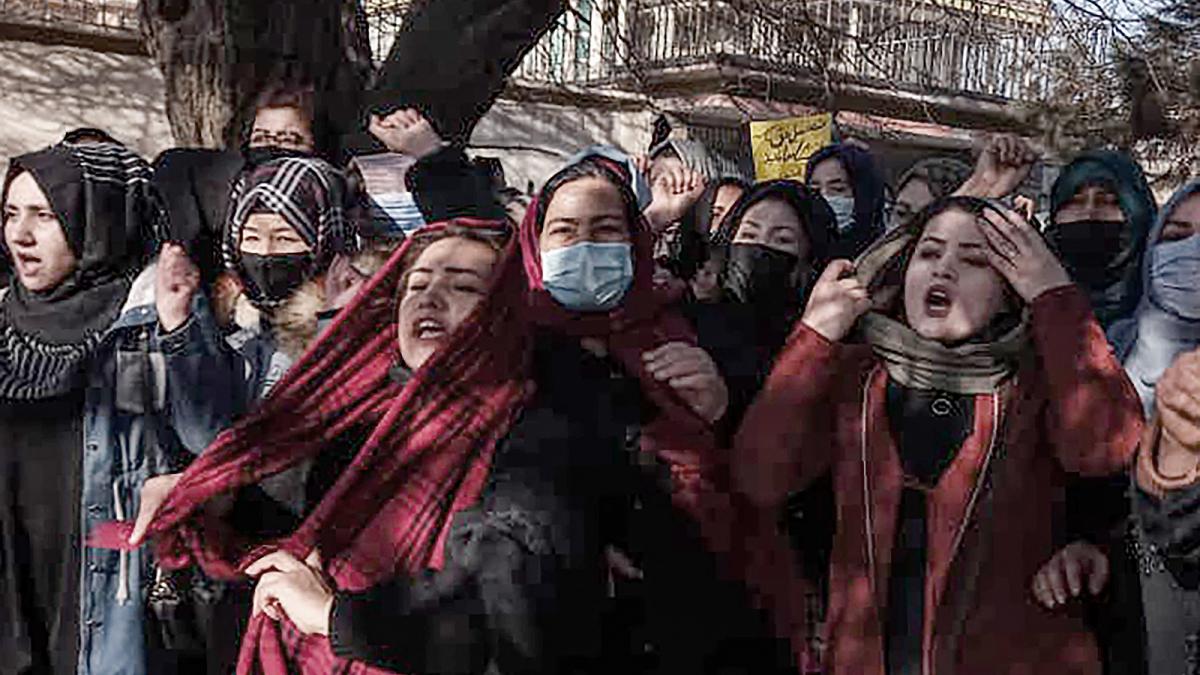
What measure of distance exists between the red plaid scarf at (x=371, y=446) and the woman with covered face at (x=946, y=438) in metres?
0.58

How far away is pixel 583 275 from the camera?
3215 mm

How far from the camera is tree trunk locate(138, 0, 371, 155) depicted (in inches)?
239

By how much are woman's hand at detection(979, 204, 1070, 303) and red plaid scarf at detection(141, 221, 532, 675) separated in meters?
0.89

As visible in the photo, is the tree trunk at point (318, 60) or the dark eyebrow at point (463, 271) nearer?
the dark eyebrow at point (463, 271)

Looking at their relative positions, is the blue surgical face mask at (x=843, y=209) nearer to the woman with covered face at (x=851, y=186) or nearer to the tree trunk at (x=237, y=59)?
the woman with covered face at (x=851, y=186)

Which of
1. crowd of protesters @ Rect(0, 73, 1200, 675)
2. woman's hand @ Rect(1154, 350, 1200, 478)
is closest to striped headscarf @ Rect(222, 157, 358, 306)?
crowd of protesters @ Rect(0, 73, 1200, 675)

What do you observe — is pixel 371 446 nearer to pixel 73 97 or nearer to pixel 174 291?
pixel 174 291

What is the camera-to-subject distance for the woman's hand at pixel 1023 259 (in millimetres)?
3250

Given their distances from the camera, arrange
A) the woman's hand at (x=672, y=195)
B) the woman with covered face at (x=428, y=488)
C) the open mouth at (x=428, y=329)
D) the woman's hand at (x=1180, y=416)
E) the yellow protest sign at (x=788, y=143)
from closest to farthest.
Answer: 1. the woman with covered face at (x=428, y=488)
2. the woman's hand at (x=1180, y=416)
3. the open mouth at (x=428, y=329)
4. the woman's hand at (x=672, y=195)
5. the yellow protest sign at (x=788, y=143)

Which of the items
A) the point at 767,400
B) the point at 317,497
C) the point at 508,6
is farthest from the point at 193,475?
the point at 508,6

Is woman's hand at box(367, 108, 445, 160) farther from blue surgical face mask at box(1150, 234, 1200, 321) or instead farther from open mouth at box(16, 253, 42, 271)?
blue surgical face mask at box(1150, 234, 1200, 321)

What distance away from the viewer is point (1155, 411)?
3055mm

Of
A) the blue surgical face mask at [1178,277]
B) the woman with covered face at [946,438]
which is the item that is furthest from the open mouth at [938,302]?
the blue surgical face mask at [1178,277]

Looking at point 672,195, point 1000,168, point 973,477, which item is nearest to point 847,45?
point 672,195
